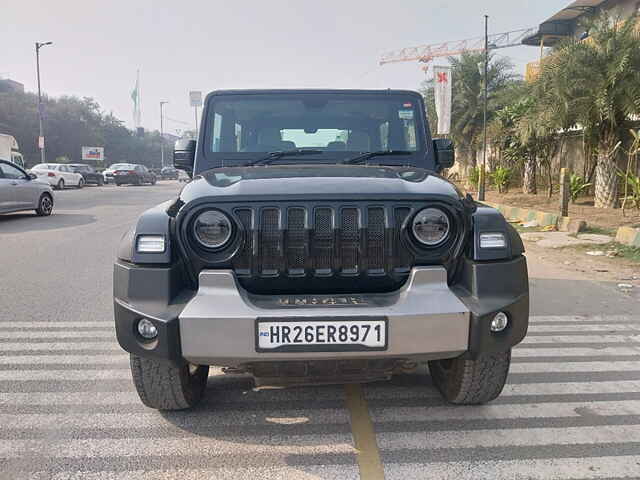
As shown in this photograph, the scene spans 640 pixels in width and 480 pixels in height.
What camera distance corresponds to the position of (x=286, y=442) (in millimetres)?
2869

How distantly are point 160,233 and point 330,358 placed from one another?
998 millimetres

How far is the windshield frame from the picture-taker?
157 inches

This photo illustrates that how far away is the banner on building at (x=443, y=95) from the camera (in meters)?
21.2

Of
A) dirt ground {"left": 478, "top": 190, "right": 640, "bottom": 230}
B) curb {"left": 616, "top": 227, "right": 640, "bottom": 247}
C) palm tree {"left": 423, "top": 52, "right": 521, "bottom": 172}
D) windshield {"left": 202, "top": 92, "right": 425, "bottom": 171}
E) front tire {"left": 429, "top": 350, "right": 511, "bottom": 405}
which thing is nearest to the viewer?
front tire {"left": 429, "top": 350, "right": 511, "bottom": 405}

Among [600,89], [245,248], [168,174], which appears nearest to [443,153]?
[245,248]

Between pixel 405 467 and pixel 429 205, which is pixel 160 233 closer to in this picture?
pixel 429 205

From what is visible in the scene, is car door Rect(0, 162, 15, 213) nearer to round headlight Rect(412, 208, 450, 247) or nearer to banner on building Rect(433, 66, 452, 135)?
round headlight Rect(412, 208, 450, 247)

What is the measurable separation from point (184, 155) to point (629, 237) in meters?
7.71

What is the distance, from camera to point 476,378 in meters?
3.02

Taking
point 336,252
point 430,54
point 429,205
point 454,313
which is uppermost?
point 430,54

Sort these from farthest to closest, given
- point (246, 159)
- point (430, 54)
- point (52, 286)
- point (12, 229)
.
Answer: point (430, 54)
point (12, 229)
point (52, 286)
point (246, 159)

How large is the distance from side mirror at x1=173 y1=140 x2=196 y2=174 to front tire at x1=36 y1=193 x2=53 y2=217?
464 inches

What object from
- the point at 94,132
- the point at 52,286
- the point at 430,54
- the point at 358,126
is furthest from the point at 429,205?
the point at 430,54

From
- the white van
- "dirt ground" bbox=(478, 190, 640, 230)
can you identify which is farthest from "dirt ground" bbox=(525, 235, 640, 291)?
the white van
